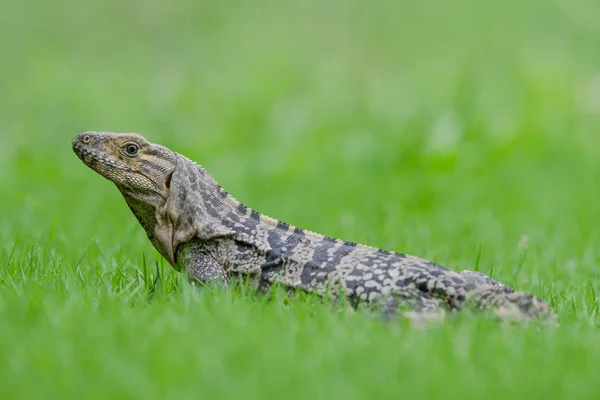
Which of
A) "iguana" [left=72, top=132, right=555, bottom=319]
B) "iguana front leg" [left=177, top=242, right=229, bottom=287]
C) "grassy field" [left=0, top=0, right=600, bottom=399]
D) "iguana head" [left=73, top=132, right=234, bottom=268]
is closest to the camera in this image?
"grassy field" [left=0, top=0, right=600, bottom=399]

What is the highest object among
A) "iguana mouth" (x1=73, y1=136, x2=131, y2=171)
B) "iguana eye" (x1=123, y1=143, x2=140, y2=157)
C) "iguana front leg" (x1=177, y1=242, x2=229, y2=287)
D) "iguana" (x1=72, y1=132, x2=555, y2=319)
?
"iguana eye" (x1=123, y1=143, x2=140, y2=157)

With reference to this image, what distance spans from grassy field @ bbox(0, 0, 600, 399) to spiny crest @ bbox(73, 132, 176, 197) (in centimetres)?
65

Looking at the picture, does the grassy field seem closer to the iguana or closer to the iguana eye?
the iguana

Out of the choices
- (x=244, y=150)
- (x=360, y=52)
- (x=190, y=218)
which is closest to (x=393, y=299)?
(x=190, y=218)

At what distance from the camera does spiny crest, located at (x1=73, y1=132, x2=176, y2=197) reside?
6605mm

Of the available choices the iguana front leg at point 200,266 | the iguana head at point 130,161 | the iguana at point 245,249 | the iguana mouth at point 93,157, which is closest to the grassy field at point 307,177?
the iguana front leg at point 200,266

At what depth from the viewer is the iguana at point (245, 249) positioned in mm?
5941

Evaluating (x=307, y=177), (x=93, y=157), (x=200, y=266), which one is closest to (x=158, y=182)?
(x=93, y=157)

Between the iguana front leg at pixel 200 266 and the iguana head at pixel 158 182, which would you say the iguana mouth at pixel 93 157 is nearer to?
the iguana head at pixel 158 182

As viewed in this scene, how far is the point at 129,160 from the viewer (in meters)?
6.62

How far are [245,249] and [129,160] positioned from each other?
1051 millimetres

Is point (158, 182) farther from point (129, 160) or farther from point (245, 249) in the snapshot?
point (245, 249)

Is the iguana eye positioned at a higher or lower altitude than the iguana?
higher

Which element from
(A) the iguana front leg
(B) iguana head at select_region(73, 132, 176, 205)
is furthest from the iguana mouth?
(A) the iguana front leg
